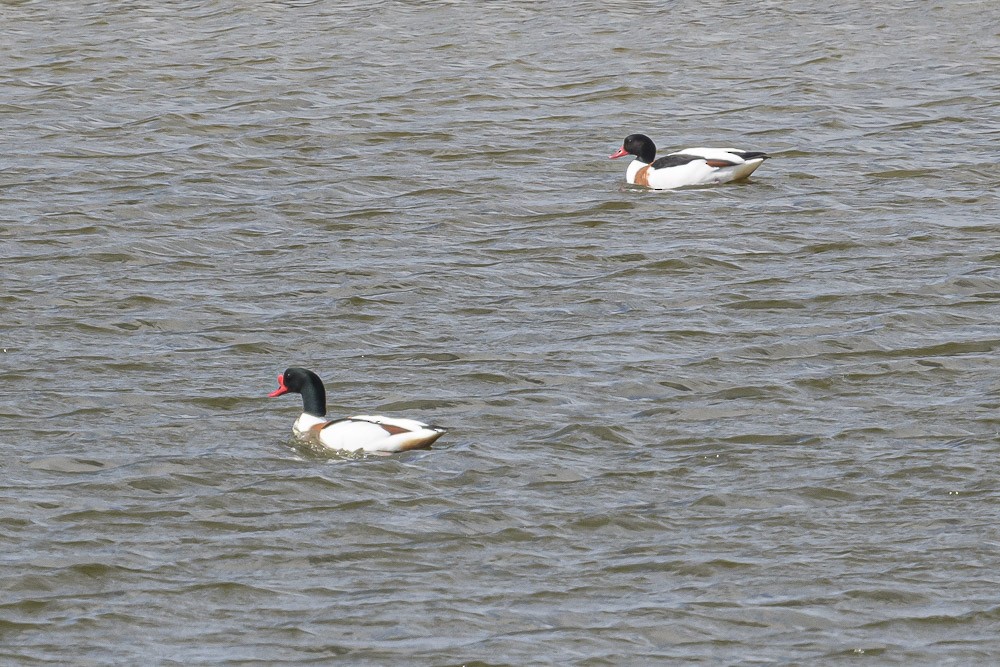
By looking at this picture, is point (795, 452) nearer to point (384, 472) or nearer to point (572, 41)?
point (384, 472)

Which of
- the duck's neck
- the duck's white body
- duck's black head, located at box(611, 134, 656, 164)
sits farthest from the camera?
duck's black head, located at box(611, 134, 656, 164)

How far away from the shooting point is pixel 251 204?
1716 centimetres

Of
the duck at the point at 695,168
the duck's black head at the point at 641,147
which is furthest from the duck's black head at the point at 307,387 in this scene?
the duck's black head at the point at 641,147

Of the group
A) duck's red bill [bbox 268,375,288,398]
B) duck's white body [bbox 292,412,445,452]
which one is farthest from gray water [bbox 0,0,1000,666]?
duck's red bill [bbox 268,375,288,398]

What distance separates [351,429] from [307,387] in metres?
0.59

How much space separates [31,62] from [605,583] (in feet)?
50.5

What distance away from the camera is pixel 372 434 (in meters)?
11.5

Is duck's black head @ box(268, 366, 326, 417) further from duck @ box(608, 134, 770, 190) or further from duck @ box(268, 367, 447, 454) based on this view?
duck @ box(608, 134, 770, 190)

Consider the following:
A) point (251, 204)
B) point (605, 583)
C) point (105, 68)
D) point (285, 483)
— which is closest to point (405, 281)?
point (251, 204)

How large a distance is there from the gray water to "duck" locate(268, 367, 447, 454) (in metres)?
0.15

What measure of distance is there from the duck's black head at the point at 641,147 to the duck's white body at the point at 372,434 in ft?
23.7

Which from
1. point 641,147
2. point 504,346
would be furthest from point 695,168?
point 504,346

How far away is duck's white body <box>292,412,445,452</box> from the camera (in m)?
11.4

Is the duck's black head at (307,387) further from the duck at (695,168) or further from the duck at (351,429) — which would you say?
the duck at (695,168)
